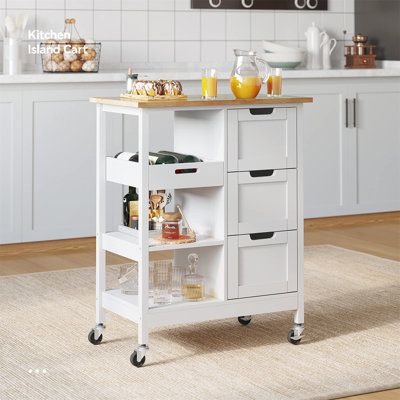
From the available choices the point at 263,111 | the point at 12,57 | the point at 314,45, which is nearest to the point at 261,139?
the point at 263,111

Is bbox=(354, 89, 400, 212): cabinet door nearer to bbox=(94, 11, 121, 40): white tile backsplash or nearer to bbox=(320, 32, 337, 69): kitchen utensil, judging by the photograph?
bbox=(320, 32, 337, 69): kitchen utensil

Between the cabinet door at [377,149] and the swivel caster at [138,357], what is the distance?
10.4 feet

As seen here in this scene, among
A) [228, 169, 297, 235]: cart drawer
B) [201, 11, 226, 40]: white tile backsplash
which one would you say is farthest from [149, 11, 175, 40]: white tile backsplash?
[228, 169, 297, 235]: cart drawer

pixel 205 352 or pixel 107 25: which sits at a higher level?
pixel 107 25

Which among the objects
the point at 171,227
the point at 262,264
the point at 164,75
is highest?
the point at 164,75

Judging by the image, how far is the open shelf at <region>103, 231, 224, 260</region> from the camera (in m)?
3.17

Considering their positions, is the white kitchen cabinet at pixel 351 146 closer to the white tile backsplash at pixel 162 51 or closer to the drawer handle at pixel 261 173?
the white tile backsplash at pixel 162 51

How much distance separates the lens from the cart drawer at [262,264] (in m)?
3.30

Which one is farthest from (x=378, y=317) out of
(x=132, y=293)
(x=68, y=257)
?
(x=68, y=257)

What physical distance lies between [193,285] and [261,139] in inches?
21.1

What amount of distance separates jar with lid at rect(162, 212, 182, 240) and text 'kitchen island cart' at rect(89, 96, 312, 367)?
0.05 m

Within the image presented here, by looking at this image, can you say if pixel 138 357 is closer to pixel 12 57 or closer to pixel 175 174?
pixel 175 174

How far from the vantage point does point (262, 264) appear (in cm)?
336

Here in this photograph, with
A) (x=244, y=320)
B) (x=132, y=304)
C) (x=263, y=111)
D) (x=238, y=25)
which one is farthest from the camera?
(x=238, y=25)
